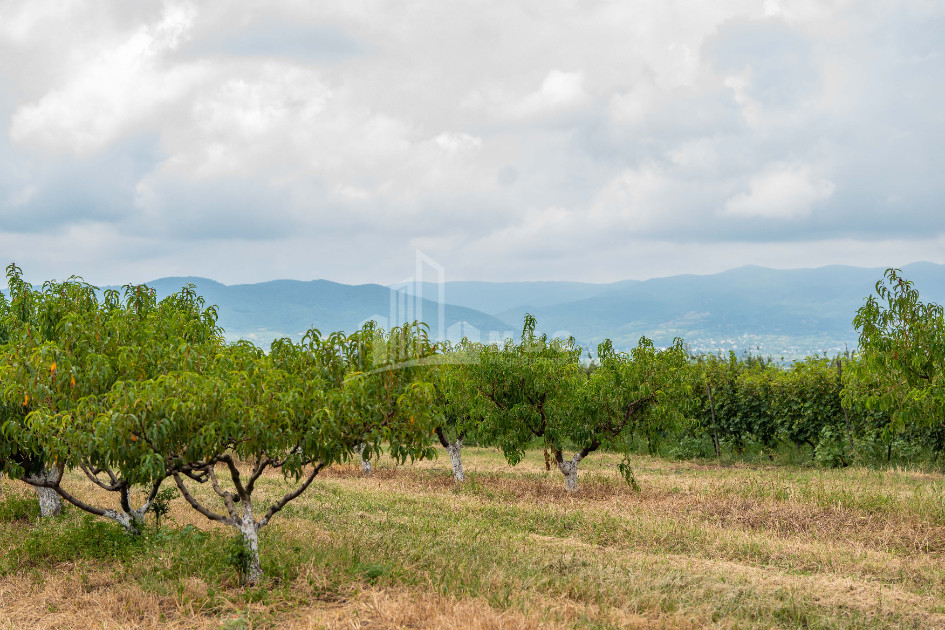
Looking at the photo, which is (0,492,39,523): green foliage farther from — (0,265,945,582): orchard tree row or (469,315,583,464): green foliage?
(469,315,583,464): green foliage

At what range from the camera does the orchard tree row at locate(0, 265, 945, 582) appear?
8.74 meters

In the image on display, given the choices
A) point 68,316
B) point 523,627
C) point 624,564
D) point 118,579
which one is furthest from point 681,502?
point 68,316

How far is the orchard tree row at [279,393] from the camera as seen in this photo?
8.74 meters

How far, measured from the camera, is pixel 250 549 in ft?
31.0

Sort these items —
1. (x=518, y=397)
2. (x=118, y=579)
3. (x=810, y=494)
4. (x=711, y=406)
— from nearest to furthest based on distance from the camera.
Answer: (x=118, y=579) < (x=810, y=494) < (x=518, y=397) < (x=711, y=406)

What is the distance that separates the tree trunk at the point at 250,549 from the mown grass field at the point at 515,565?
0.52ft

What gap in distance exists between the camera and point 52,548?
1103 cm

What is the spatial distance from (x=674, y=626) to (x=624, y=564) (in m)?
2.70

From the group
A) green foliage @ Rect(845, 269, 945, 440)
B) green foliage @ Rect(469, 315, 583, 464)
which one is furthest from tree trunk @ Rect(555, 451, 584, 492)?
green foliage @ Rect(845, 269, 945, 440)

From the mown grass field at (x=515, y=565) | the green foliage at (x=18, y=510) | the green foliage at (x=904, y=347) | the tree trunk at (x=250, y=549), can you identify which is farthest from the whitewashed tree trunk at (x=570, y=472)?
the green foliage at (x=18, y=510)

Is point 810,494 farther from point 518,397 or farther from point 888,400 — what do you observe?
point 518,397

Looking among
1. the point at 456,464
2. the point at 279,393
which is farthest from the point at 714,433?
the point at 279,393

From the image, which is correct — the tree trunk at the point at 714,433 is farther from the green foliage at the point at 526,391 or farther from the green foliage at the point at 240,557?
the green foliage at the point at 240,557

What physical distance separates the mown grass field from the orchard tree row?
31.2 inches
